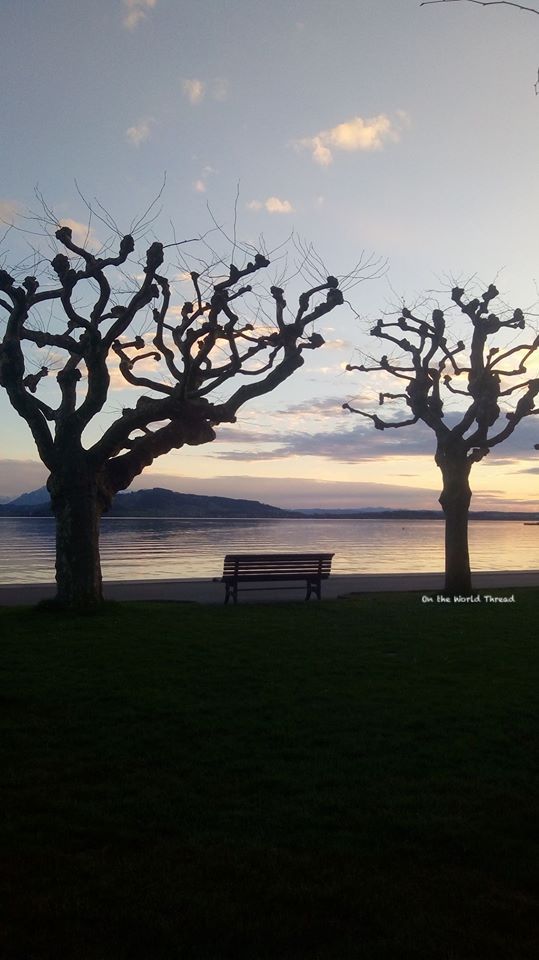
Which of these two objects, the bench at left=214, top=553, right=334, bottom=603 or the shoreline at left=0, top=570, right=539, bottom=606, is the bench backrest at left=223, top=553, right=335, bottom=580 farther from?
the shoreline at left=0, top=570, right=539, bottom=606

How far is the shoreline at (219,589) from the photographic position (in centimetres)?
1820

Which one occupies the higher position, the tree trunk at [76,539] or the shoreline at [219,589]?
the tree trunk at [76,539]

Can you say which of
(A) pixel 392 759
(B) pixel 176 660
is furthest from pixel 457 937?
(B) pixel 176 660

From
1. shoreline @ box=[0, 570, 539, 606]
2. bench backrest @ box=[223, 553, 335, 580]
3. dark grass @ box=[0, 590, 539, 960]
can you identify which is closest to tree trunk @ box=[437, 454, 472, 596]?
shoreline @ box=[0, 570, 539, 606]

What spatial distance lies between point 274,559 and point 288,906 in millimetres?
13422

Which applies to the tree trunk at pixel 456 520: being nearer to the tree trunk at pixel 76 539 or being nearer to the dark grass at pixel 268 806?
the dark grass at pixel 268 806

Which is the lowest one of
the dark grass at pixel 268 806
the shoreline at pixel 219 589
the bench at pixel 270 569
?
the shoreline at pixel 219 589

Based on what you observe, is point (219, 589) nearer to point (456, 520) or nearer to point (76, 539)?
point (456, 520)

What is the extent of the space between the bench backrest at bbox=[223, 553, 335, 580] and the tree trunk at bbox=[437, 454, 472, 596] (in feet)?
9.73

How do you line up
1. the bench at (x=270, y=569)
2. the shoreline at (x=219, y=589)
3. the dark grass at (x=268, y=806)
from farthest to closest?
the shoreline at (x=219, y=589)
the bench at (x=270, y=569)
the dark grass at (x=268, y=806)

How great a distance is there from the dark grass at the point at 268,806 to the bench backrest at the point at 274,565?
21.9 feet

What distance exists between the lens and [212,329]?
49.2ft

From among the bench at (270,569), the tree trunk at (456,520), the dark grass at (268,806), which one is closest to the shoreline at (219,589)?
the bench at (270,569)

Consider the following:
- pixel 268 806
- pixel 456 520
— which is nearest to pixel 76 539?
pixel 456 520
